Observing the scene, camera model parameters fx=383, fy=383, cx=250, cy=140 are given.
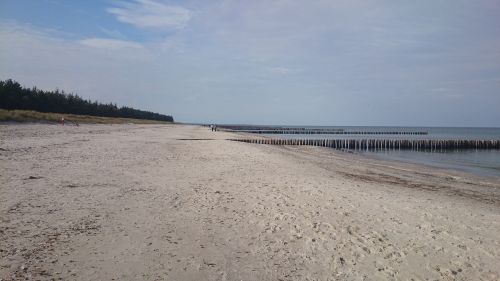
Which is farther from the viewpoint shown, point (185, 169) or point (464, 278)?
point (185, 169)

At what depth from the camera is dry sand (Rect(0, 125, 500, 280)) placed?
523cm

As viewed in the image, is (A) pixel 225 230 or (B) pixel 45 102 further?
(B) pixel 45 102

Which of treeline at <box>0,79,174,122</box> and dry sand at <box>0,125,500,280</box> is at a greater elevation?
treeline at <box>0,79,174,122</box>

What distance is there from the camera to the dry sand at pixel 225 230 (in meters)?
5.23

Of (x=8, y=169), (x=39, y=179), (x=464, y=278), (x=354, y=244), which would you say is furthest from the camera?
(x=8, y=169)

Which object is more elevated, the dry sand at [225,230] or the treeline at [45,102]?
the treeline at [45,102]

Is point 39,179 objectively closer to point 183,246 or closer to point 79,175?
point 79,175

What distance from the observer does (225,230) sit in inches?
270

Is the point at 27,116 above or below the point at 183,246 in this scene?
above

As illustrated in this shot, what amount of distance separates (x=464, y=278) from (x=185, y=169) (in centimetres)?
995

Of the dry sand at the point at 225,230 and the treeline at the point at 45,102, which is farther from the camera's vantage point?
the treeline at the point at 45,102

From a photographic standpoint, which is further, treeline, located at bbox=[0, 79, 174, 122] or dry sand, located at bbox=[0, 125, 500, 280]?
treeline, located at bbox=[0, 79, 174, 122]

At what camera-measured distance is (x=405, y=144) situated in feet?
178

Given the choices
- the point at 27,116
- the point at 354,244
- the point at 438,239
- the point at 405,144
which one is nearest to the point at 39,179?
the point at 354,244
